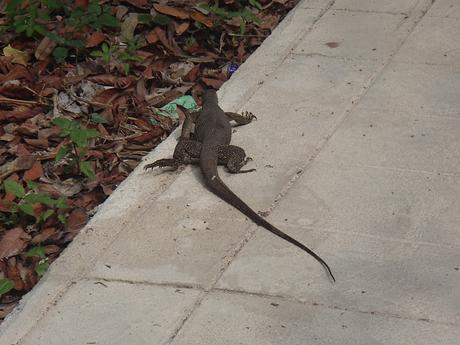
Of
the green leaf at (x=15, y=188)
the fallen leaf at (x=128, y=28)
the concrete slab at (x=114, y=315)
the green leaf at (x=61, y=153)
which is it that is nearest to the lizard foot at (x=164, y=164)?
the green leaf at (x=61, y=153)

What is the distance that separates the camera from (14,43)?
8.34 m

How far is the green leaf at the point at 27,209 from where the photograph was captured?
244 inches

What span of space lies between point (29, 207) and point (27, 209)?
0.03 m

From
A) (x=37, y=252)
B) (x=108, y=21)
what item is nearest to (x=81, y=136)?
(x=37, y=252)

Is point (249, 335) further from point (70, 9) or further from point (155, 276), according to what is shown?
point (70, 9)

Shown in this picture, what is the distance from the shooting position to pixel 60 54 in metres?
8.05

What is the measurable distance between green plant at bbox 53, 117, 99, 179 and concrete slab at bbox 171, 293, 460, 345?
187 cm

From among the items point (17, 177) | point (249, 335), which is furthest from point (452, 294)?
point (17, 177)

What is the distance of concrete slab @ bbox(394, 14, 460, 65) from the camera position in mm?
7688

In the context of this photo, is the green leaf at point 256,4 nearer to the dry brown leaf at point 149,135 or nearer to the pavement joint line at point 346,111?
the pavement joint line at point 346,111

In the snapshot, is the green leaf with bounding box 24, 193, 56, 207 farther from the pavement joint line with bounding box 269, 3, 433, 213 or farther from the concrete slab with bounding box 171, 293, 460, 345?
the concrete slab with bounding box 171, 293, 460, 345

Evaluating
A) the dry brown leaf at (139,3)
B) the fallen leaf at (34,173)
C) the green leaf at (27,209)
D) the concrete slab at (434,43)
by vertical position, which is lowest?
the concrete slab at (434,43)

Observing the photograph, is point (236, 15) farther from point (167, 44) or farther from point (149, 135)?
point (149, 135)

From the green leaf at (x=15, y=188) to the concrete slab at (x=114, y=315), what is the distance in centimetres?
111
